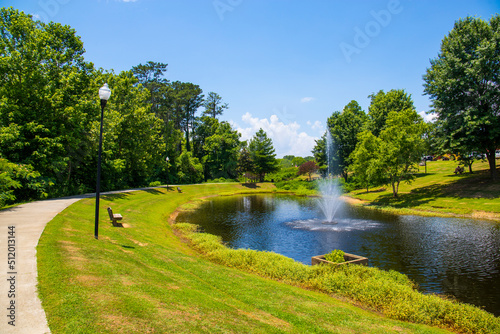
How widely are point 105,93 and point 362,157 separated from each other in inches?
1668

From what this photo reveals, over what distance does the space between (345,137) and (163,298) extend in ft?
226

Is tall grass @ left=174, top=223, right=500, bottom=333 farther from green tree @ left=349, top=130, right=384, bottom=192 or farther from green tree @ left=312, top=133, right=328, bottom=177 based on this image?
green tree @ left=312, top=133, right=328, bottom=177

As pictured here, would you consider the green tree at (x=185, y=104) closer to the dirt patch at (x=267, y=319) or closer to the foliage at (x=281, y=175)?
the foliage at (x=281, y=175)

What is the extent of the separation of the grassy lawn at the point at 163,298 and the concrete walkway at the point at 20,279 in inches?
8.7

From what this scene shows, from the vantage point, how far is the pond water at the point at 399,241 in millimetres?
14391

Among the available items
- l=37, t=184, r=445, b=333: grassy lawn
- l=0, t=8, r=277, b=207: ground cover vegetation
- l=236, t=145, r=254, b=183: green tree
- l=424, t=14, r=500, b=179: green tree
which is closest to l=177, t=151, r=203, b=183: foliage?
l=236, t=145, r=254, b=183: green tree

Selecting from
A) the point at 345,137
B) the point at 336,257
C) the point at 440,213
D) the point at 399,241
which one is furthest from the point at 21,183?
the point at 345,137

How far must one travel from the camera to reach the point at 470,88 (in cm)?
3853

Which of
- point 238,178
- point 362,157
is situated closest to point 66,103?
point 362,157

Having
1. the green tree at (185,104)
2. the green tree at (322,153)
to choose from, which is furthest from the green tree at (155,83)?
the green tree at (322,153)

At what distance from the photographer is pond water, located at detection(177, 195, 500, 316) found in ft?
47.2

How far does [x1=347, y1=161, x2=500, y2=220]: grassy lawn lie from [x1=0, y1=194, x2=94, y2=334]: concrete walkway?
3674cm

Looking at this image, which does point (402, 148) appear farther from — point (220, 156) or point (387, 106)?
point (220, 156)

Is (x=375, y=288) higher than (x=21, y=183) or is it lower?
lower
